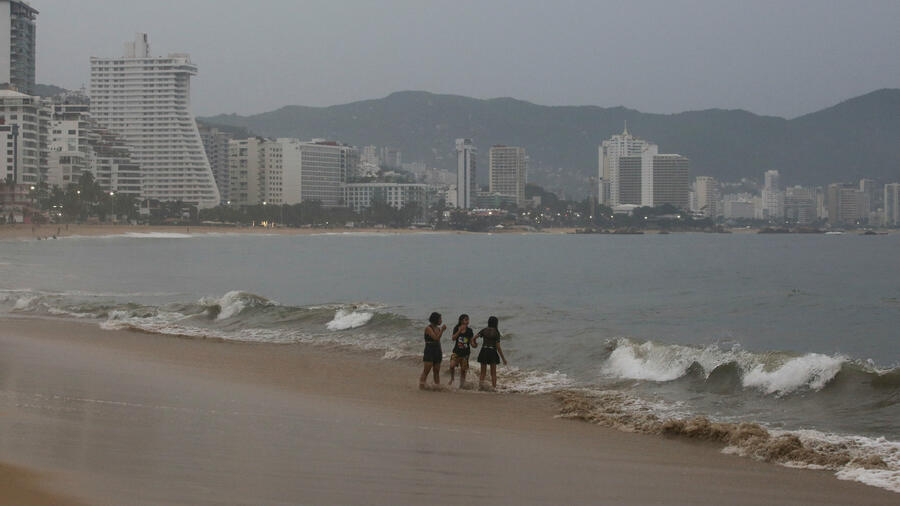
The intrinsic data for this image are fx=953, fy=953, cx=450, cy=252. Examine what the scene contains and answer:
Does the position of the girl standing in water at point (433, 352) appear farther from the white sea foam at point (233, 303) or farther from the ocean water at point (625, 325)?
the white sea foam at point (233, 303)

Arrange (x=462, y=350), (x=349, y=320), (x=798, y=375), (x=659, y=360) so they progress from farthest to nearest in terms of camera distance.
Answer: (x=349, y=320) < (x=659, y=360) < (x=462, y=350) < (x=798, y=375)

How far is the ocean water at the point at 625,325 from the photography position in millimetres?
12695

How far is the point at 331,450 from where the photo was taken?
9.39 m

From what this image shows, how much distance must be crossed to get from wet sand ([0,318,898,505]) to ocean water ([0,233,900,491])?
1.02m

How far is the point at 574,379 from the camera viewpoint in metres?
16.2

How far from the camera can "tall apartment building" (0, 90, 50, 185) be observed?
524 ft

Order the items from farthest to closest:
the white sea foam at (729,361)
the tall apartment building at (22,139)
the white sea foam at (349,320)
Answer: the tall apartment building at (22,139)
the white sea foam at (349,320)
the white sea foam at (729,361)

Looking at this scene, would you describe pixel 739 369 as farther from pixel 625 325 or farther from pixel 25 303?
pixel 25 303

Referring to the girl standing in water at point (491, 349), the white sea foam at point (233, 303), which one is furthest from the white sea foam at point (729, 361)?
the white sea foam at point (233, 303)

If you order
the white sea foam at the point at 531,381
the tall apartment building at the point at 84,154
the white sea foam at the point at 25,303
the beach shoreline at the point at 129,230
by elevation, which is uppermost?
the tall apartment building at the point at 84,154

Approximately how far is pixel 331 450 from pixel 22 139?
17027 cm

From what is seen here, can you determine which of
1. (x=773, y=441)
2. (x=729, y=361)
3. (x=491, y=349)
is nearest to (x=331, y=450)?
(x=773, y=441)

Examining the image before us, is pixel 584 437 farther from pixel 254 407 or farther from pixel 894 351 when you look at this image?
pixel 894 351

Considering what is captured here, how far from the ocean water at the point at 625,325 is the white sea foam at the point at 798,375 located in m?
0.03
